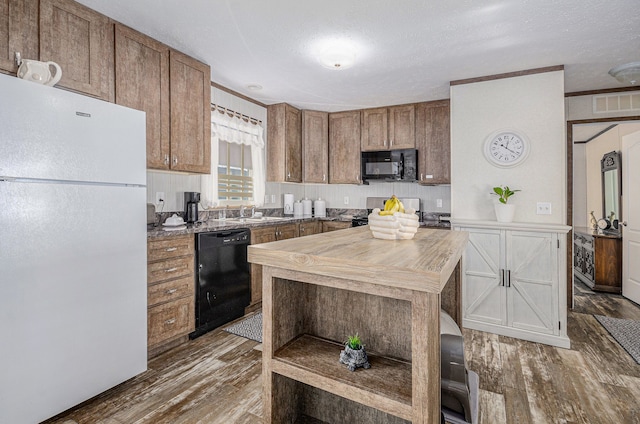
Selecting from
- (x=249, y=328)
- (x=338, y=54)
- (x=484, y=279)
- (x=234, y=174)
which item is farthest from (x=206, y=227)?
(x=484, y=279)

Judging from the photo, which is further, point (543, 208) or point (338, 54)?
point (543, 208)

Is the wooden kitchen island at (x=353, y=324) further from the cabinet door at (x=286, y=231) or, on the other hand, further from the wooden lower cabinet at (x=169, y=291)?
the cabinet door at (x=286, y=231)

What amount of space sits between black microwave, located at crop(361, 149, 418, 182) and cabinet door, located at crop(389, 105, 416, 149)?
0.11m

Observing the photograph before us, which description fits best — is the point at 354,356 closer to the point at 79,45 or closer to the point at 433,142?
the point at 79,45

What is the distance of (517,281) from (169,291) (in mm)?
3057

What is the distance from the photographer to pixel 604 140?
5.13 meters

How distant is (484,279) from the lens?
3111 mm

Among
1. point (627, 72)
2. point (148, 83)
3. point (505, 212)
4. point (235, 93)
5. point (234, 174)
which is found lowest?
point (505, 212)

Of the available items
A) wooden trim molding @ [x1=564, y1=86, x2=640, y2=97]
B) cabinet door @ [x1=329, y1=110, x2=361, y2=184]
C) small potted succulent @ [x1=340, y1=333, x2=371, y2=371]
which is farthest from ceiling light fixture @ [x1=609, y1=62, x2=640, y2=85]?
small potted succulent @ [x1=340, y1=333, x2=371, y2=371]

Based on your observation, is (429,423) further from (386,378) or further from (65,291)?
(65,291)

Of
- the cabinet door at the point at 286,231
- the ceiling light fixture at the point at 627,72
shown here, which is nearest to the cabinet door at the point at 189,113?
the cabinet door at the point at 286,231

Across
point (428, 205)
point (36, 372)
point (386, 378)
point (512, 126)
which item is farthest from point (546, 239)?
point (36, 372)

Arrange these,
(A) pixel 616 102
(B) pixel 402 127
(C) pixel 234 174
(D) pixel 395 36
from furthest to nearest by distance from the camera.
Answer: (B) pixel 402 127 < (C) pixel 234 174 < (A) pixel 616 102 < (D) pixel 395 36

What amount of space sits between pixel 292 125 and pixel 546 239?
327 cm
